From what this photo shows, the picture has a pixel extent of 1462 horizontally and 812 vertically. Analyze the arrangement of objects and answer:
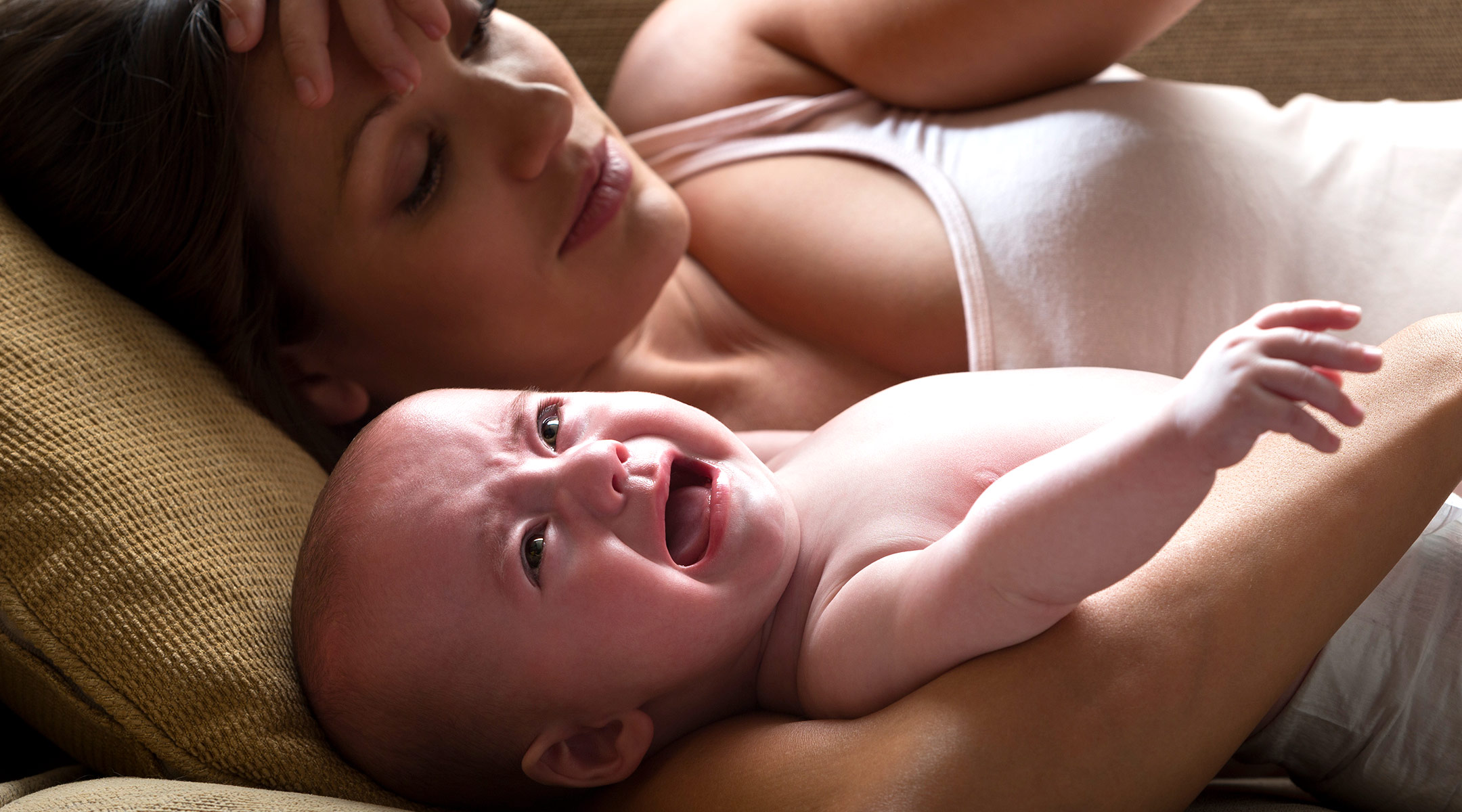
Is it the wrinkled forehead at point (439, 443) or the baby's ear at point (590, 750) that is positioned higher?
Answer: the wrinkled forehead at point (439, 443)

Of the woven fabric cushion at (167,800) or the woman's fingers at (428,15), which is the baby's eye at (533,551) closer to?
the woven fabric cushion at (167,800)

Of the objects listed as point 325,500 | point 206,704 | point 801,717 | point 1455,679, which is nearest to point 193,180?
point 325,500

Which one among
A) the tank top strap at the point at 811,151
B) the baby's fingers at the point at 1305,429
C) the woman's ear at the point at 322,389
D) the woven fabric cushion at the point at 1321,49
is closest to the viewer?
the baby's fingers at the point at 1305,429

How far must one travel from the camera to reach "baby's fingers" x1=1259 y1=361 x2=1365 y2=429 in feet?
1.63

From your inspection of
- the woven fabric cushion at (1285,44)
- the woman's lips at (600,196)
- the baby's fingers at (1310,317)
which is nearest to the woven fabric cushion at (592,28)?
the woven fabric cushion at (1285,44)

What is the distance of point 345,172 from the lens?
3.25ft

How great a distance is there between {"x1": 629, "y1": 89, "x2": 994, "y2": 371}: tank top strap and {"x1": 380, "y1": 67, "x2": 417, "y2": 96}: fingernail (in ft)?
1.33

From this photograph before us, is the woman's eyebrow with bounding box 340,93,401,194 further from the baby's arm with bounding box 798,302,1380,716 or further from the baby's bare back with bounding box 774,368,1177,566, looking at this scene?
the baby's arm with bounding box 798,302,1380,716

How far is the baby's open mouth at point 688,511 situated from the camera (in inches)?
31.2

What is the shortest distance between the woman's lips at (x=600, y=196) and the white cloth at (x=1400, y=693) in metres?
0.78

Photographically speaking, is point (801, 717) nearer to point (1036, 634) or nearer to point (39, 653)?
point (1036, 634)

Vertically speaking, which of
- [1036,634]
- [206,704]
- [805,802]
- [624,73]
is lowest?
[206,704]

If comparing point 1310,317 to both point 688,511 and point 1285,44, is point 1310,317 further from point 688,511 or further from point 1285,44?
point 1285,44

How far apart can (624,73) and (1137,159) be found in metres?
0.72
